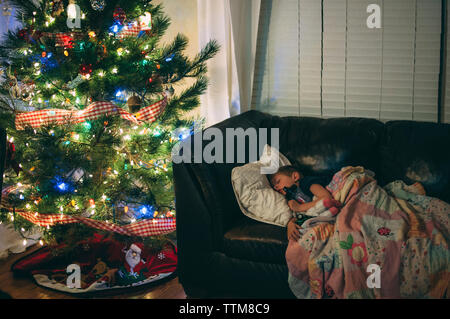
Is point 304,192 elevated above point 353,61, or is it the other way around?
point 353,61

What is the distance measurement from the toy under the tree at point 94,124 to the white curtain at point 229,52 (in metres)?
0.36

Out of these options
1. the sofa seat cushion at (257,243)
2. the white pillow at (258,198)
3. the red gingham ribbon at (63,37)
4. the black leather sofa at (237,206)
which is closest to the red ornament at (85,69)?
the red gingham ribbon at (63,37)

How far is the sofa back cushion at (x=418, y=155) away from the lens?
227cm

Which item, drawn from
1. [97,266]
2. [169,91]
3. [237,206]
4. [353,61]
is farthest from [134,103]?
[353,61]

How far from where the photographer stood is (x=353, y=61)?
289 centimetres

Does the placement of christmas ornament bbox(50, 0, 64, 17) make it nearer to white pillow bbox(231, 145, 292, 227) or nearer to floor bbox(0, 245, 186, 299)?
white pillow bbox(231, 145, 292, 227)

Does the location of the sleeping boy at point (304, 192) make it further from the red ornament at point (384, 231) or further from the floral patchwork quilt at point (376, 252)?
the red ornament at point (384, 231)

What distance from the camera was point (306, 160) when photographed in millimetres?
2586

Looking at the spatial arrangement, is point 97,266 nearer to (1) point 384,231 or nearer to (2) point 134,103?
(2) point 134,103

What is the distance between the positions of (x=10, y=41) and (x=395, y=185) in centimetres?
221

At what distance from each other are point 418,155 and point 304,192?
65 centimetres

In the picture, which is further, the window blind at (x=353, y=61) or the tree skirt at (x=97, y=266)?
the window blind at (x=353, y=61)

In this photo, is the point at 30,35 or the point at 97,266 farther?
the point at 97,266
